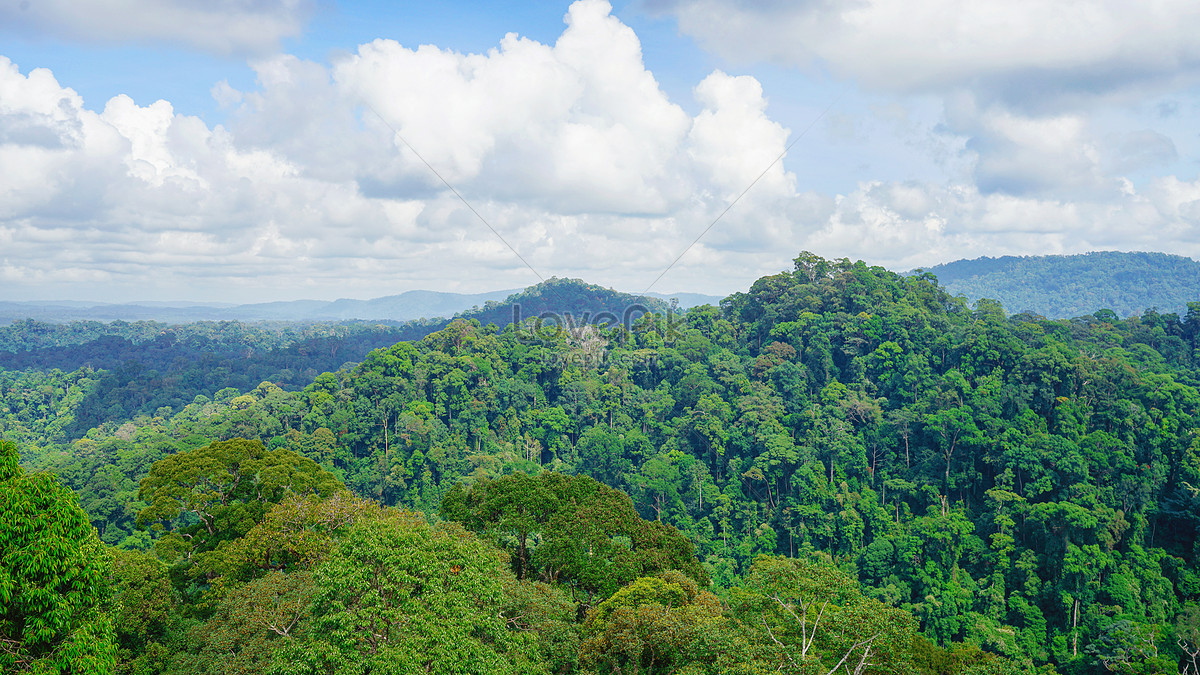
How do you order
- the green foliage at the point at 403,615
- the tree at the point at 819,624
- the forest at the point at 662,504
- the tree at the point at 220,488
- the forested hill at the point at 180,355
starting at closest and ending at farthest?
1. the green foliage at the point at 403,615
2. the forest at the point at 662,504
3. the tree at the point at 819,624
4. the tree at the point at 220,488
5. the forested hill at the point at 180,355

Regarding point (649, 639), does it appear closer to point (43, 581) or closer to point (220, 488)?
point (43, 581)

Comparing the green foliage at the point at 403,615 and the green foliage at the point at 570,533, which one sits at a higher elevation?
the green foliage at the point at 403,615

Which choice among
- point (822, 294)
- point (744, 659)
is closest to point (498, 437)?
point (822, 294)

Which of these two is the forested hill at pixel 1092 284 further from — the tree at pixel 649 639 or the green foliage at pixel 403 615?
the green foliage at pixel 403 615

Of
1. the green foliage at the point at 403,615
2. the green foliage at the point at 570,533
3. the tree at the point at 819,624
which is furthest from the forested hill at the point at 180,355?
the green foliage at the point at 403,615

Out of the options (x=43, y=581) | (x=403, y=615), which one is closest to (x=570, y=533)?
(x=403, y=615)

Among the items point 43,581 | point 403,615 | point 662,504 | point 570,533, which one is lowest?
point 662,504

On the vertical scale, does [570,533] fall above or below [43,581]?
below

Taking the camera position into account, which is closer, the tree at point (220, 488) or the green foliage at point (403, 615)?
the green foliage at point (403, 615)
